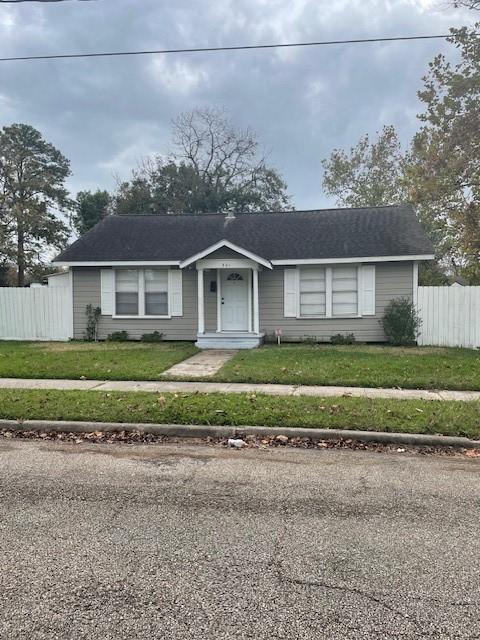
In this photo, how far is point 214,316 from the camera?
15.5m

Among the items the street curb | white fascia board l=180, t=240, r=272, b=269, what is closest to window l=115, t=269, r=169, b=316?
white fascia board l=180, t=240, r=272, b=269

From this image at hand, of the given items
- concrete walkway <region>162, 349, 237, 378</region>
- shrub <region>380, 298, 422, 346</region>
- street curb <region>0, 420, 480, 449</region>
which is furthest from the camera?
shrub <region>380, 298, 422, 346</region>

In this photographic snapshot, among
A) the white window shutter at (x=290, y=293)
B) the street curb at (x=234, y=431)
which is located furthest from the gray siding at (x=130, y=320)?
the street curb at (x=234, y=431)

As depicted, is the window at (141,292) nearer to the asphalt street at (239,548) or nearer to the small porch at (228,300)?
the small porch at (228,300)

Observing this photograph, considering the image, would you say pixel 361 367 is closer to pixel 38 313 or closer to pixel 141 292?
pixel 141 292

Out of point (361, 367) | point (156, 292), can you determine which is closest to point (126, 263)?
point (156, 292)

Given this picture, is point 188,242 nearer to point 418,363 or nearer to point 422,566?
point 418,363

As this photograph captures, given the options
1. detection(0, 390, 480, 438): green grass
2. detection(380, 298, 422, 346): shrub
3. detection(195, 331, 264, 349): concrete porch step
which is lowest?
detection(0, 390, 480, 438): green grass

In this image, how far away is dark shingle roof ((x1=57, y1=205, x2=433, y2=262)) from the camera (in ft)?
48.9

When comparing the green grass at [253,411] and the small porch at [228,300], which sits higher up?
the small porch at [228,300]

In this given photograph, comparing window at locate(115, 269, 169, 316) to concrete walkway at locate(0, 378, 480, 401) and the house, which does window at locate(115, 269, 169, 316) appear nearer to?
the house

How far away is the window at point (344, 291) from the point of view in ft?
48.7

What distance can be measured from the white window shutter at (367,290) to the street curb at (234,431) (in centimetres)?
932

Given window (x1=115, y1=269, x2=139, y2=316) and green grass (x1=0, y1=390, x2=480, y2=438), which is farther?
window (x1=115, y1=269, x2=139, y2=316)
